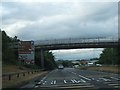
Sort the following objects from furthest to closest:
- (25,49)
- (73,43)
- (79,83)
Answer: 1. (73,43)
2. (25,49)
3. (79,83)

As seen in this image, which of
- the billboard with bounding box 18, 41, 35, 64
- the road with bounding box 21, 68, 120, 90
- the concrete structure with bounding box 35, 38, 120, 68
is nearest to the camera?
the road with bounding box 21, 68, 120, 90

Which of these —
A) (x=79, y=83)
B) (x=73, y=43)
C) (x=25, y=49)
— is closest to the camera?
A: (x=79, y=83)

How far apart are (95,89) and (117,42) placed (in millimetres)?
72805

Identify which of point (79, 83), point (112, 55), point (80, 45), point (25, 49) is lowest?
point (112, 55)

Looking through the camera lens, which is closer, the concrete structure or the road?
the road

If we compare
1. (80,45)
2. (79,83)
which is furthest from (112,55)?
(79,83)

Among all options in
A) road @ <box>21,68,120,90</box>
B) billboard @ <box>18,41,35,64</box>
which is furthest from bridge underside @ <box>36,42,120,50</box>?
road @ <box>21,68,120,90</box>

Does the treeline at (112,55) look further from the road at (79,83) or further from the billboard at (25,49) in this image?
the road at (79,83)

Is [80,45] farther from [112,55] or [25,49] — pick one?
[25,49]

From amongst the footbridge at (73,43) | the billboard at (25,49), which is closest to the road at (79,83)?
the billboard at (25,49)

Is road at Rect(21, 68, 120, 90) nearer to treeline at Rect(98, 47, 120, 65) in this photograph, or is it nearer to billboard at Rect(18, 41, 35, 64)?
billboard at Rect(18, 41, 35, 64)

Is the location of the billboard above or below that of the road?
above

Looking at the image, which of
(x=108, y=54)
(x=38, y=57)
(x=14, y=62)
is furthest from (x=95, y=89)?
(x=108, y=54)

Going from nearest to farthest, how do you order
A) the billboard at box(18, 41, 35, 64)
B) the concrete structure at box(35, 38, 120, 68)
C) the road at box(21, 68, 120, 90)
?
1. the road at box(21, 68, 120, 90)
2. the billboard at box(18, 41, 35, 64)
3. the concrete structure at box(35, 38, 120, 68)
